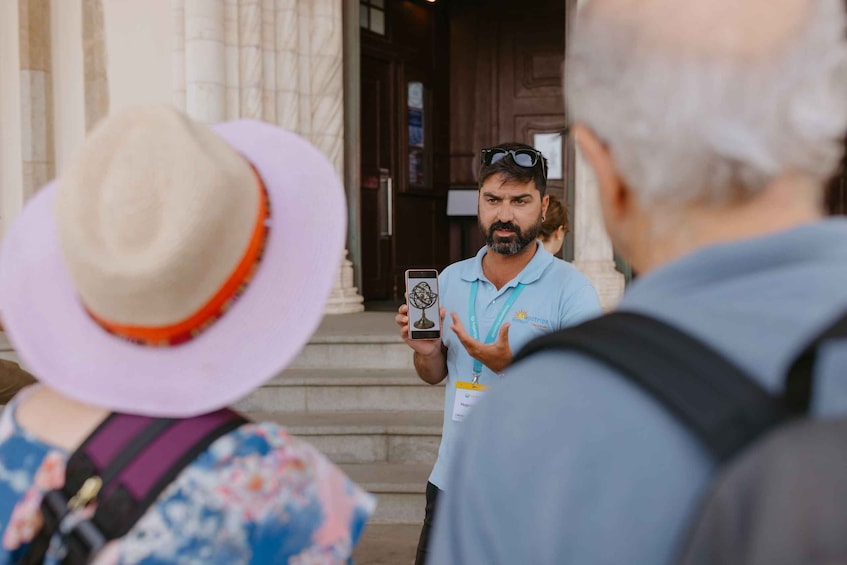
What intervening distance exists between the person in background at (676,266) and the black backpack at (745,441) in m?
0.02

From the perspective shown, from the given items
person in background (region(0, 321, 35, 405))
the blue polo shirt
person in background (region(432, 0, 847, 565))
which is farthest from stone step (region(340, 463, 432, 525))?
person in background (region(432, 0, 847, 565))

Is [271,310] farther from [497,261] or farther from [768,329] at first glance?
[497,261]

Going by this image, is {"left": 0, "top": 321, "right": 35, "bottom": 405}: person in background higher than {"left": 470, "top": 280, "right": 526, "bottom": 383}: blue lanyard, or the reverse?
{"left": 470, "top": 280, "right": 526, "bottom": 383}: blue lanyard

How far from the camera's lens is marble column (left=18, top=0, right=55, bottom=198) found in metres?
7.20

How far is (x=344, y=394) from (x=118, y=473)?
421cm

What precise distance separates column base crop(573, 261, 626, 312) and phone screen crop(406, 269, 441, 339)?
4281mm

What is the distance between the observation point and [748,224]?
785 millimetres

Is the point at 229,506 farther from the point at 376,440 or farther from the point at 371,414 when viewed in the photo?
the point at 371,414

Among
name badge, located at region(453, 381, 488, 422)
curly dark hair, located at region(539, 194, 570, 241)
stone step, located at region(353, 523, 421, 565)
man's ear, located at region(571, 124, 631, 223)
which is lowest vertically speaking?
stone step, located at region(353, 523, 421, 565)

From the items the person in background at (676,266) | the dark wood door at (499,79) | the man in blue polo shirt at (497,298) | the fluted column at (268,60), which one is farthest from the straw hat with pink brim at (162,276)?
the dark wood door at (499,79)

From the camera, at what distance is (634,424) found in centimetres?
72

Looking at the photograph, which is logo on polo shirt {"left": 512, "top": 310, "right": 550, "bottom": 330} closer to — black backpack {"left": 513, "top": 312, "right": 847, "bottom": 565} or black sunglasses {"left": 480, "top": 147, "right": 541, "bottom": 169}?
black sunglasses {"left": 480, "top": 147, "right": 541, "bottom": 169}

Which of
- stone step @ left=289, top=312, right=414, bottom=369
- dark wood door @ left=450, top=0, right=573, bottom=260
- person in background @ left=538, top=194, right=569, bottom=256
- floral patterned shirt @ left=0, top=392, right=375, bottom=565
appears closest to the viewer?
floral patterned shirt @ left=0, top=392, right=375, bottom=565

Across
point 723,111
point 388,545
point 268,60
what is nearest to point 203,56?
point 268,60
